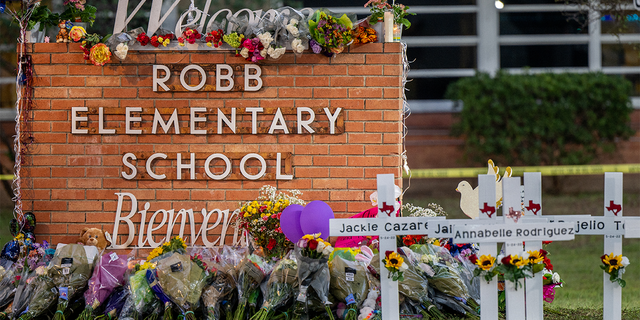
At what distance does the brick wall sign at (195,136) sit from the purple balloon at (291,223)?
60 centimetres

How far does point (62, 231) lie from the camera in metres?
4.48

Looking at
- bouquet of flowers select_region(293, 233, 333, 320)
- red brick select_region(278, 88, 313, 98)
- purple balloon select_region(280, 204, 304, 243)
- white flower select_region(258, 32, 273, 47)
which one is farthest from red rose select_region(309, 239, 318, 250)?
white flower select_region(258, 32, 273, 47)

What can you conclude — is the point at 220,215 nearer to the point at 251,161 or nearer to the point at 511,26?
the point at 251,161

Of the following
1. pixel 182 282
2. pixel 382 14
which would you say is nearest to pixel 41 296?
pixel 182 282

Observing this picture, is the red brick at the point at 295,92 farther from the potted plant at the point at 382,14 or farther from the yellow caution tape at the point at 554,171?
the yellow caution tape at the point at 554,171

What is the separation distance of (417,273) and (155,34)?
2879 mm

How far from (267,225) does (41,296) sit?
159 cm

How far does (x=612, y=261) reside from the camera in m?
3.00

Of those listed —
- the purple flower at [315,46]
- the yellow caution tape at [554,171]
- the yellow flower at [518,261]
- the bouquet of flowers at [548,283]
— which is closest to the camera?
the yellow flower at [518,261]

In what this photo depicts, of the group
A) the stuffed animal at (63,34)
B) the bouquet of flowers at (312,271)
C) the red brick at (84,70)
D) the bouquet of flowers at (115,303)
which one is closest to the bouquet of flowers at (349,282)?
the bouquet of flowers at (312,271)

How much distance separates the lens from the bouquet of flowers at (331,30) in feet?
13.7

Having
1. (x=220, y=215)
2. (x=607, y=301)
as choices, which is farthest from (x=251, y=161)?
(x=607, y=301)

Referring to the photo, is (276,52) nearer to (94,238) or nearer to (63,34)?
(63,34)

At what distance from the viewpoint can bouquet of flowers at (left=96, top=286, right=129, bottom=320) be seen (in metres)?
3.48
